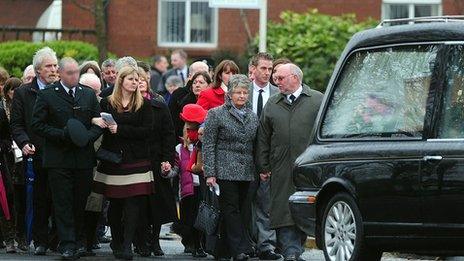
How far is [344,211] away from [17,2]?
747 inches

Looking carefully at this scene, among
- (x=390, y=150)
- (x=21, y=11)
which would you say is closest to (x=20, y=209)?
(x=390, y=150)

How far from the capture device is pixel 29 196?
17.3m

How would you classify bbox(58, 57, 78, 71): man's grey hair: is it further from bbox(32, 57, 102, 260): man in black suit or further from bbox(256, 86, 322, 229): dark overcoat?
bbox(256, 86, 322, 229): dark overcoat

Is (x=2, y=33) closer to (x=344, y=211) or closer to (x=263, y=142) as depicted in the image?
(x=263, y=142)

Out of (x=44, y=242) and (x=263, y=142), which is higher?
(x=263, y=142)

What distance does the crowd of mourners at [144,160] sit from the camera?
53.3ft

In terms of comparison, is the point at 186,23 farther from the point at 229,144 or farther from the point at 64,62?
the point at 229,144

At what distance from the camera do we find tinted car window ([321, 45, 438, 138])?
13.4m

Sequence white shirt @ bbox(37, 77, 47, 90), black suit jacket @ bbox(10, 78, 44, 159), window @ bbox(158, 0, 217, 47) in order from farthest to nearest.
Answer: window @ bbox(158, 0, 217, 47) < white shirt @ bbox(37, 77, 47, 90) < black suit jacket @ bbox(10, 78, 44, 159)

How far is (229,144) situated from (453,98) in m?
3.79

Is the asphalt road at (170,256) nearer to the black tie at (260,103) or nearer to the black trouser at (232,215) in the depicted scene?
the black trouser at (232,215)

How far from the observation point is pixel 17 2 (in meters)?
32.1

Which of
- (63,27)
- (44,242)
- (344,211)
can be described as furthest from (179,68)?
(344,211)

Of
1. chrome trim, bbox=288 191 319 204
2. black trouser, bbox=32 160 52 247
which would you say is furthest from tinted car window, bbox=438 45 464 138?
black trouser, bbox=32 160 52 247
